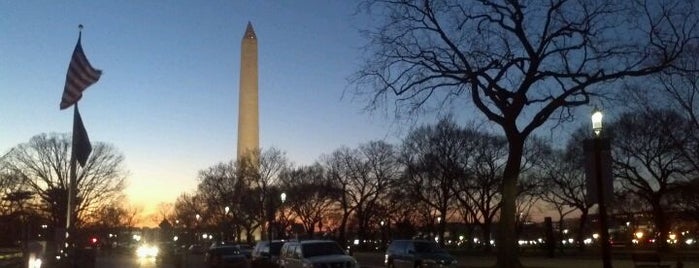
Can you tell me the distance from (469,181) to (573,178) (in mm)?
9973

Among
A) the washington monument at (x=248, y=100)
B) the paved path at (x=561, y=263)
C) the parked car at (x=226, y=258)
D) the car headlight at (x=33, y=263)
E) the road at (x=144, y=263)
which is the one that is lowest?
the paved path at (x=561, y=263)

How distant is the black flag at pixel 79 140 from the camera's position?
42.7 m

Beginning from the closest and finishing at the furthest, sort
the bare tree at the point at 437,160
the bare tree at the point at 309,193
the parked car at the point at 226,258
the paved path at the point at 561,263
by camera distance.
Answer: the paved path at the point at 561,263, the parked car at the point at 226,258, the bare tree at the point at 437,160, the bare tree at the point at 309,193

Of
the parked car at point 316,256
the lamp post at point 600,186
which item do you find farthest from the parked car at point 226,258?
the lamp post at point 600,186

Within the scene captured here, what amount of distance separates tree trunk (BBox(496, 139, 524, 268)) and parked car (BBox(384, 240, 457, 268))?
260cm

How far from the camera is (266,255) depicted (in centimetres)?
4112

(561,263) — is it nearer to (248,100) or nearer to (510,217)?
(510,217)

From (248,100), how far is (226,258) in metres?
45.1

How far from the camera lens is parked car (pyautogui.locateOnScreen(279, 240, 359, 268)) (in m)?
26.8

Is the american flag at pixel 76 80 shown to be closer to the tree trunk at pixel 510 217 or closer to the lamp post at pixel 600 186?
the tree trunk at pixel 510 217

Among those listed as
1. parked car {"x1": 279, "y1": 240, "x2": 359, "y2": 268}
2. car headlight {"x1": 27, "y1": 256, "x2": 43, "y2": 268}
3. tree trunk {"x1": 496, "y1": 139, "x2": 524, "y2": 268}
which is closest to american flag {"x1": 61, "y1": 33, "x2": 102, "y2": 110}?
parked car {"x1": 279, "y1": 240, "x2": 359, "y2": 268}

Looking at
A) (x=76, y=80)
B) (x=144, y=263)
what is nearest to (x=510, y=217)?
(x=76, y=80)

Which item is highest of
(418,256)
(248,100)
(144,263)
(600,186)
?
(248,100)

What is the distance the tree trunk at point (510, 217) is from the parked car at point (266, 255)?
37.9 ft
